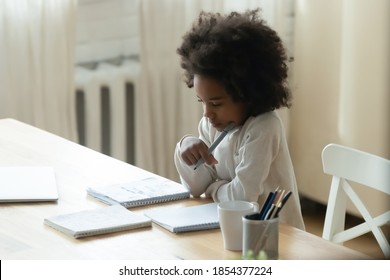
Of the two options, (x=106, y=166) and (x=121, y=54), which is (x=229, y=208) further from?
(x=121, y=54)

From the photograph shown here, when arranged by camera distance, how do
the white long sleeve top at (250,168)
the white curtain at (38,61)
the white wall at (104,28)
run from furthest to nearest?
the white wall at (104,28) < the white curtain at (38,61) < the white long sleeve top at (250,168)

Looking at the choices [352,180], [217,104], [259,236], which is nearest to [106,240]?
[259,236]

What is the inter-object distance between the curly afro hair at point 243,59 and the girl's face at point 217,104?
0.04 feet

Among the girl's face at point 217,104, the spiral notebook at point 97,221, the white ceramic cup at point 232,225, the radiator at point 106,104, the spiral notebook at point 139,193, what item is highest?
the girl's face at point 217,104

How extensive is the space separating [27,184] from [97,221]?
0.34 m

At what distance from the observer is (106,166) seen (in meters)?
2.04

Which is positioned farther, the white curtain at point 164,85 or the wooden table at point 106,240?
the white curtain at point 164,85

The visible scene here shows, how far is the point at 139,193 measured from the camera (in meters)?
1.81

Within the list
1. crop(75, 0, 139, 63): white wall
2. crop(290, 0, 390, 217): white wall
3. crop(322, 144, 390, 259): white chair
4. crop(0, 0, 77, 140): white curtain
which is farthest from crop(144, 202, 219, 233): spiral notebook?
crop(290, 0, 390, 217): white wall

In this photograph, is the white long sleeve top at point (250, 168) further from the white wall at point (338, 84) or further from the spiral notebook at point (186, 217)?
the white wall at point (338, 84)

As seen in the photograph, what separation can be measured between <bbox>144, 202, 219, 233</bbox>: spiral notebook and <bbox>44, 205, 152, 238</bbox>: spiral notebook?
0.03 meters

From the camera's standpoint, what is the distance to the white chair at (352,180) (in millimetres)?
1792

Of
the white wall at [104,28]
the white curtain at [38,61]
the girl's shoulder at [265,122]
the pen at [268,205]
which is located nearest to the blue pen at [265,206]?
the pen at [268,205]

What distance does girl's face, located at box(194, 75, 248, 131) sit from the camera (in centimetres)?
177
